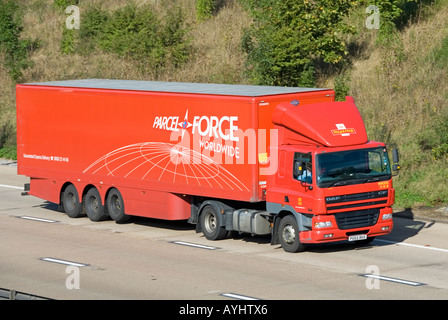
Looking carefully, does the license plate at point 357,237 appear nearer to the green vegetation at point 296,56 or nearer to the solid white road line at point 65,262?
the solid white road line at point 65,262

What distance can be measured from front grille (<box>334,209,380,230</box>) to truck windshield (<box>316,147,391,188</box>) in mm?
714

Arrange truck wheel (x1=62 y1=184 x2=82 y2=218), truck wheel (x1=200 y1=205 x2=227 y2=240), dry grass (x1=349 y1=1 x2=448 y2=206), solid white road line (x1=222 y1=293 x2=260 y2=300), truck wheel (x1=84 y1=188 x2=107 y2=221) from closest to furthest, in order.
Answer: solid white road line (x1=222 y1=293 x2=260 y2=300) < truck wheel (x1=200 y1=205 x2=227 y2=240) < truck wheel (x1=84 y1=188 x2=107 y2=221) < truck wheel (x1=62 y1=184 x2=82 y2=218) < dry grass (x1=349 y1=1 x2=448 y2=206)

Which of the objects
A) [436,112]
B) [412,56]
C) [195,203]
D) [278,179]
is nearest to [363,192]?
[278,179]

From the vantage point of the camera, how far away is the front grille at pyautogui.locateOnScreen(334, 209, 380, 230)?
2097 centimetres

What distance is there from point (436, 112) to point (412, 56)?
447 centimetres

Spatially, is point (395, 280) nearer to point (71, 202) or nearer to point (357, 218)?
point (357, 218)

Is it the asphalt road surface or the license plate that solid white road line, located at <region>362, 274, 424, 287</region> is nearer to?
the asphalt road surface

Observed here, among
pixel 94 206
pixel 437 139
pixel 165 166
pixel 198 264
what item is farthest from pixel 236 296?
pixel 437 139

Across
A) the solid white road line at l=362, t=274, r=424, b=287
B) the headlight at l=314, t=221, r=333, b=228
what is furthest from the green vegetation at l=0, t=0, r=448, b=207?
the solid white road line at l=362, t=274, r=424, b=287

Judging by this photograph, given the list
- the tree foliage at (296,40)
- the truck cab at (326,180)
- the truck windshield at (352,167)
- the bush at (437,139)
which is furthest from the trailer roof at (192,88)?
the tree foliage at (296,40)

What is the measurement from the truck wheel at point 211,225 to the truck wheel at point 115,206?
2.96 metres

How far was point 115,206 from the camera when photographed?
84.3 feet

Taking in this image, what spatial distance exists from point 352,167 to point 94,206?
8.44 meters

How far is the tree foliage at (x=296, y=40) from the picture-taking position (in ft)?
117
